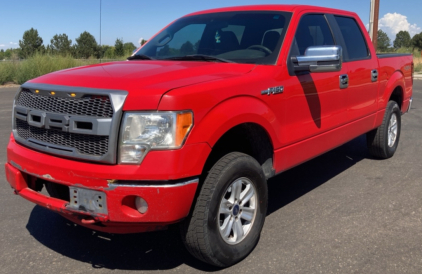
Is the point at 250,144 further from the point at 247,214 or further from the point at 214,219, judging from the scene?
the point at 214,219

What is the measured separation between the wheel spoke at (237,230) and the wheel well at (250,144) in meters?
0.52

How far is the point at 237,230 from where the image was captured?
3.37m

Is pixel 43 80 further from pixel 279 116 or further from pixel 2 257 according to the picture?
pixel 279 116

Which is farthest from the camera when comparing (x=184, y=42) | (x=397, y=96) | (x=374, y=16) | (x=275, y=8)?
(x=374, y=16)

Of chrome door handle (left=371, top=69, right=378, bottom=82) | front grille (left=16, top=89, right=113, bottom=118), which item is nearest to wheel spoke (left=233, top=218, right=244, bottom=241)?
front grille (left=16, top=89, right=113, bottom=118)

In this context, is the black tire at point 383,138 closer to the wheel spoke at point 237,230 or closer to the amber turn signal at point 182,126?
the wheel spoke at point 237,230

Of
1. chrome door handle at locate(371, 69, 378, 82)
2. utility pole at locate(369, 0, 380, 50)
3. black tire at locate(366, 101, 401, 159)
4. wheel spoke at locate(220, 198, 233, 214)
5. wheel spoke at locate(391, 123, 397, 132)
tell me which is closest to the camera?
wheel spoke at locate(220, 198, 233, 214)

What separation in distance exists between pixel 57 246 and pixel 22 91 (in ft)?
4.16

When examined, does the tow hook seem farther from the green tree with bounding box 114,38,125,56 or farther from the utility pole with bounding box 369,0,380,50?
the green tree with bounding box 114,38,125,56

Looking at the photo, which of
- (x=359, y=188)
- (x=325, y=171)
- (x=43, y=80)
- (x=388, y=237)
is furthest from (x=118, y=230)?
(x=325, y=171)

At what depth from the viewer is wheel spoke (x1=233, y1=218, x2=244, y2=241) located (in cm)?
335

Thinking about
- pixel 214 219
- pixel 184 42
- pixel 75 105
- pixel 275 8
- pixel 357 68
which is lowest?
pixel 214 219

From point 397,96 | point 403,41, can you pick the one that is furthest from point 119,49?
point 403,41

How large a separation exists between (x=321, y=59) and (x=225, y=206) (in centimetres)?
149
